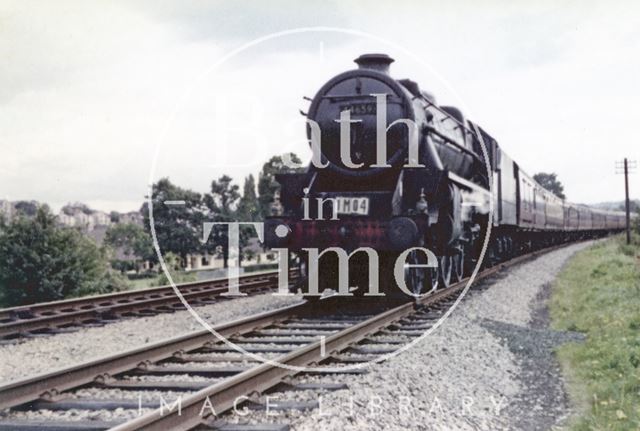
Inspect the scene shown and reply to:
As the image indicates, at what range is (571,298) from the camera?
37.1 ft

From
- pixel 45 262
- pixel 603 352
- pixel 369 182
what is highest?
pixel 369 182

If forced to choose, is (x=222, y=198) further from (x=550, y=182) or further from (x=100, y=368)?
(x=550, y=182)

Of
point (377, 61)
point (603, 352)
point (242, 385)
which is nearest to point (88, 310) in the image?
point (242, 385)

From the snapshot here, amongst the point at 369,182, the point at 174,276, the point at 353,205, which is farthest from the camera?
the point at 174,276

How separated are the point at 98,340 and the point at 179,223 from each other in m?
36.1

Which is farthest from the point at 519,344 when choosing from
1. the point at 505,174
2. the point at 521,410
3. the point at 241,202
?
the point at 241,202

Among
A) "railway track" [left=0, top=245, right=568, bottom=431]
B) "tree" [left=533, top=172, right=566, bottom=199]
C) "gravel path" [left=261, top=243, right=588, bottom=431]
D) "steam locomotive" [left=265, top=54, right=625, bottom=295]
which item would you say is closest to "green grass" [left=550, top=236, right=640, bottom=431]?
"gravel path" [left=261, top=243, right=588, bottom=431]

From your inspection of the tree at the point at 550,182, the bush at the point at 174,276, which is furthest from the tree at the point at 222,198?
the tree at the point at 550,182

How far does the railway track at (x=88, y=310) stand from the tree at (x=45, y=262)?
26.2 feet

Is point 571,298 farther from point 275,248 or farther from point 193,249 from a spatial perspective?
point 193,249

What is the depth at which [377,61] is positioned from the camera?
9.73 m

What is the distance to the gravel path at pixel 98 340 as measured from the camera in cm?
612

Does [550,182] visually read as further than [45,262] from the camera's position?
Yes

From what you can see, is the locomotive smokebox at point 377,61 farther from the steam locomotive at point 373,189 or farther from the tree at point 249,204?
the tree at point 249,204
